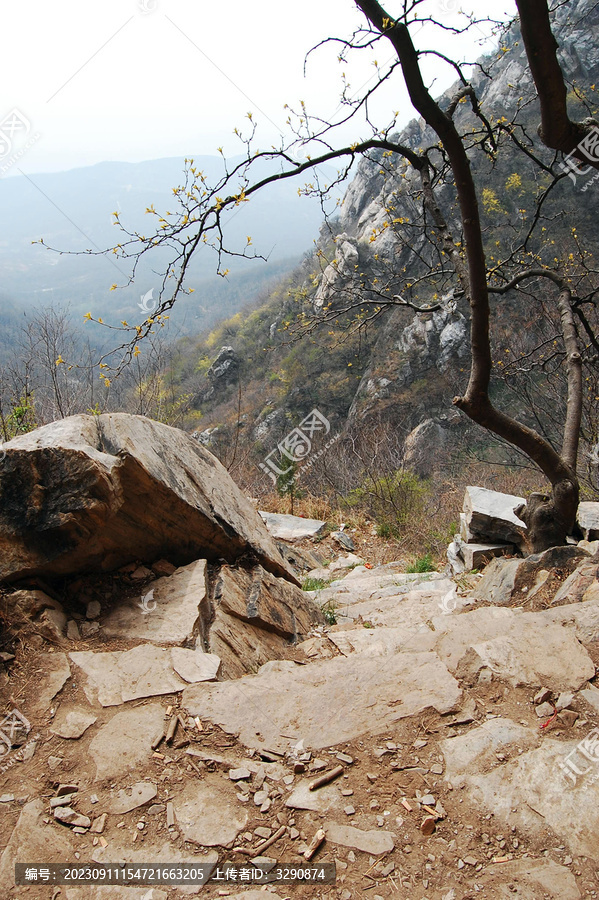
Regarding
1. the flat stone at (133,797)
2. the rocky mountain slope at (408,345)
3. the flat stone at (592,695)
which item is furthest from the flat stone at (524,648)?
the rocky mountain slope at (408,345)

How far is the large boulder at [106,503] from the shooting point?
2.66m

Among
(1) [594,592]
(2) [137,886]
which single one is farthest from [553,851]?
(1) [594,592]

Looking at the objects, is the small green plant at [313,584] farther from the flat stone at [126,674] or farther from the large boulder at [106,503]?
the flat stone at [126,674]

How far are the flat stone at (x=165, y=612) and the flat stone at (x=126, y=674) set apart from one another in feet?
0.64

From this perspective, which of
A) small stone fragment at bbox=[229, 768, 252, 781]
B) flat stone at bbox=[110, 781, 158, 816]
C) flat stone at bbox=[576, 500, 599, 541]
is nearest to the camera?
flat stone at bbox=[110, 781, 158, 816]

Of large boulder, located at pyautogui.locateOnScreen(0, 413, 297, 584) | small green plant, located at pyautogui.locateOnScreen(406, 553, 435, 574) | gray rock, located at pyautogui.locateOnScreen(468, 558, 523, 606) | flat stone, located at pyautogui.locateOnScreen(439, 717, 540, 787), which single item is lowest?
small green plant, located at pyautogui.locateOnScreen(406, 553, 435, 574)

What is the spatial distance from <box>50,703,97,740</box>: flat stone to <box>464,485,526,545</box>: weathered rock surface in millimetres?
3985

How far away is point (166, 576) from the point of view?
3248 mm

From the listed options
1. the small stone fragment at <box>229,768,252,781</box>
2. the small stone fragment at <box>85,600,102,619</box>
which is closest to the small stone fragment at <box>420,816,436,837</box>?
the small stone fragment at <box>229,768,252,781</box>

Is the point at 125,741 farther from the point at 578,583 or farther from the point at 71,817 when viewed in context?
the point at 578,583

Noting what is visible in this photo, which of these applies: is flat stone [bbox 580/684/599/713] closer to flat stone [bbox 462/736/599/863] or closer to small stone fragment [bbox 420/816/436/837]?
flat stone [bbox 462/736/599/863]

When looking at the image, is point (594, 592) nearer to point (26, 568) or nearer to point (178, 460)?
point (178, 460)

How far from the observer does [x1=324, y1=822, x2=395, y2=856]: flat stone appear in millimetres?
1531

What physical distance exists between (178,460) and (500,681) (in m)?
2.38
